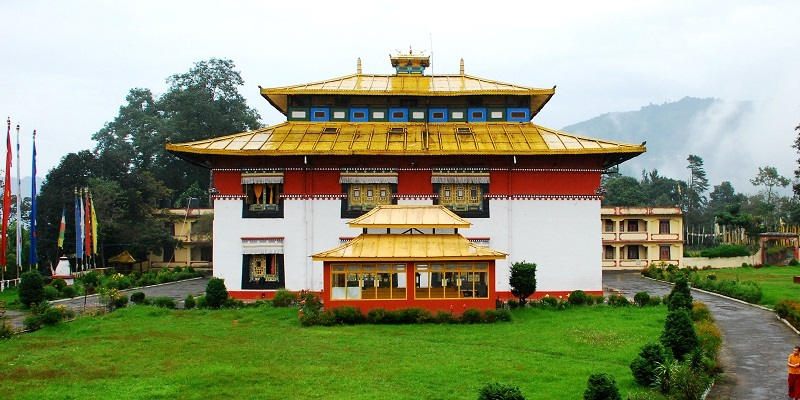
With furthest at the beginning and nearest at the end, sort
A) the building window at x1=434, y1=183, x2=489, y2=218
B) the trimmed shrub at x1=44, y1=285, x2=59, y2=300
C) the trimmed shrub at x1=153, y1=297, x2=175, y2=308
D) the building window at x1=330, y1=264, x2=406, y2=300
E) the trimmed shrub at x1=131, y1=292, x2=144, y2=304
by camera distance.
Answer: the building window at x1=434, y1=183, x2=489, y2=218
the trimmed shrub at x1=44, y1=285, x2=59, y2=300
the trimmed shrub at x1=131, y1=292, x2=144, y2=304
the trimmed shrub at x1=153, y1=297, x2=175, y2=308
the building window at x1=330, y1=264, x2=406, y2=300

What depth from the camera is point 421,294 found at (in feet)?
81.9

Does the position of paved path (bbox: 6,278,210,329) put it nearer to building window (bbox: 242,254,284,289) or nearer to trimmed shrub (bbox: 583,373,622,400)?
building window (bbox: 242,254,284,289)

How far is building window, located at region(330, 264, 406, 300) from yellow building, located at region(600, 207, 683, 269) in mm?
33410

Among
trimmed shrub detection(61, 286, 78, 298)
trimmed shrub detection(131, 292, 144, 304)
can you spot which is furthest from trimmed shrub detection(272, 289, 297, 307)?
trimmed shrub detection(61, 286, 78, 298)

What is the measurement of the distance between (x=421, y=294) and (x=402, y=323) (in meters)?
1.66

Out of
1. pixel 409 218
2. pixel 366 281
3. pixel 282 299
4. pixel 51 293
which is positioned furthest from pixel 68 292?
pixel 409 218

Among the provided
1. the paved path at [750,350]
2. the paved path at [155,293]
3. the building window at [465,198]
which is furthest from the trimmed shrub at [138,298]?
the paved path at [750,350]

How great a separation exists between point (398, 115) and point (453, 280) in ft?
36.1

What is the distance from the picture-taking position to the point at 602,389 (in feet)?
40.2

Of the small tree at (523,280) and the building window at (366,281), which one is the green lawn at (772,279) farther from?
the building window at (366,281)

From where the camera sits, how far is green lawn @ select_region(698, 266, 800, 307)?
96.0 feet

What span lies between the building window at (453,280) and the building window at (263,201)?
8.57m

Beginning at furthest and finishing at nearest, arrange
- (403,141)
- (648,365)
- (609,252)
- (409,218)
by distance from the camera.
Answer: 1. (609,252)
2. (403,141)
3. (409,218)
4. (648,365)

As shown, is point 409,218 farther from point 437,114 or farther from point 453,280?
point 437,114
